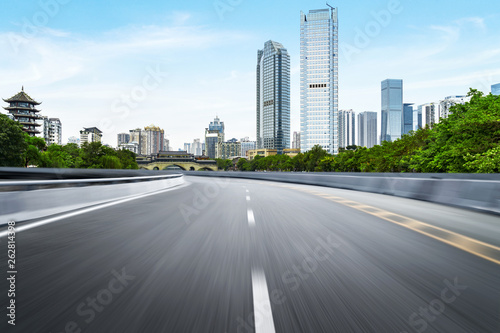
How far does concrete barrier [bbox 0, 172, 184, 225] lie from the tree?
216ft

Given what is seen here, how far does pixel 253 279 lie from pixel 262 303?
664 millimetres

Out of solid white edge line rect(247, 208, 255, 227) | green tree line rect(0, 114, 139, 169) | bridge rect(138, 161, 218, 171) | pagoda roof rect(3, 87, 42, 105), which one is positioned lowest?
bridge rect(138, 161, 218, 171)

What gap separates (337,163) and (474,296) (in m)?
102

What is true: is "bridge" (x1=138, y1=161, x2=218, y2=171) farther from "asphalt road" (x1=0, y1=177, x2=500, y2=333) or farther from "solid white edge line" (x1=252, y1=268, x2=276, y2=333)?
"solid white edge line" (x1=252, y1=268, x2=276, y2=333)

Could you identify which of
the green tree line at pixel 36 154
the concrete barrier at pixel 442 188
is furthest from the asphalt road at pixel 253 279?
the green tree line at pixel 36 154

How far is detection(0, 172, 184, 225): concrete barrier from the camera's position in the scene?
23.8 ft

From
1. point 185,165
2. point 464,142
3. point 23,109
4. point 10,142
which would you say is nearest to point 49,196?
point 464,142

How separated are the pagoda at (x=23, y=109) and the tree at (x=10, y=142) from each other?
6841 centimetres

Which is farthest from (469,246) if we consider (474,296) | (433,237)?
(474,296)

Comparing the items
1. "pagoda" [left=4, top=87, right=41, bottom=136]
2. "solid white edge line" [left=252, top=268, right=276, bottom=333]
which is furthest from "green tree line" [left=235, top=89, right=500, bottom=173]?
"pagoda" [left=4, top=87, right=41, bottom=136]

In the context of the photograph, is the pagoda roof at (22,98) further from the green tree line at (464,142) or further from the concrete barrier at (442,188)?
the concrete barrier at (442,188)

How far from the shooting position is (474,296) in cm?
345

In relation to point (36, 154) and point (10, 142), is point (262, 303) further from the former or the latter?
point (36, 154)

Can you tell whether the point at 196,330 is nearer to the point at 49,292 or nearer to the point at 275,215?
the point at 49,292
